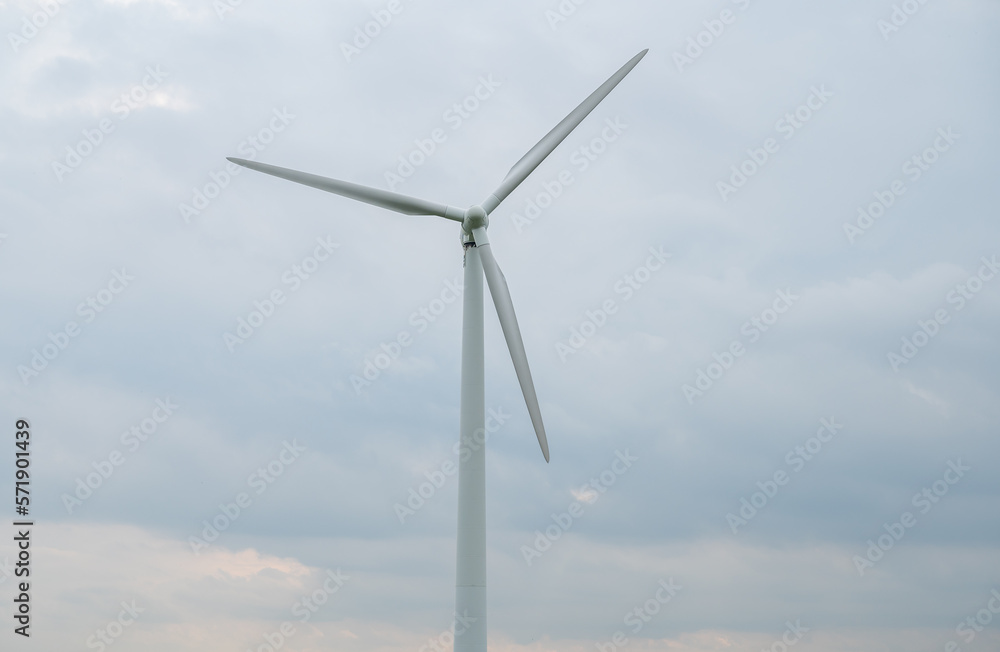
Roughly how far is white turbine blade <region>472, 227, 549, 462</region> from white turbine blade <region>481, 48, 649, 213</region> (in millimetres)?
1987

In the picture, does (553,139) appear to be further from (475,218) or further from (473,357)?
(473,357)

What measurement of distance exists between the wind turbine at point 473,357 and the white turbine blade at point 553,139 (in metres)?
0.05

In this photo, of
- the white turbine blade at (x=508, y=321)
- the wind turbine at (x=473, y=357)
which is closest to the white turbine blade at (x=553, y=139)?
the wind turbine at (x=473, y=357)

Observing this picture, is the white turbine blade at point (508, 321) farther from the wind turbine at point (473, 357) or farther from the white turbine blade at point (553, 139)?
the white turbine blade at point (553, 139)

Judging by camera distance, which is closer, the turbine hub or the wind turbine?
the wind turbine

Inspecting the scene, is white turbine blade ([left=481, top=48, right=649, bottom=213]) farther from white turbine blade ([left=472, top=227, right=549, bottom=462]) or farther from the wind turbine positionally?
white turbine blade ([left=472, top=227, right=549, bottom=462])

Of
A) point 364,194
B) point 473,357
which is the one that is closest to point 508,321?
point 473,357

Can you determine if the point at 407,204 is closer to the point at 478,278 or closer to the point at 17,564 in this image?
the point at 478,278

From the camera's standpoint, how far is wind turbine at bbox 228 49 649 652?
32.3 m

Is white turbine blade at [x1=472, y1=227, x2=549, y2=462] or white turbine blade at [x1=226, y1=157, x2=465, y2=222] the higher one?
white turbine blade at [x1=226, y1=157, x2=465, y2=222]

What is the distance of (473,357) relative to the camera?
34.0m

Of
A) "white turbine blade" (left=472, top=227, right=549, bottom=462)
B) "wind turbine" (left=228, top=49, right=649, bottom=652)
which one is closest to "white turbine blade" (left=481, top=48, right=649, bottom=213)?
"wind turbine" (left=228, top=49, right=649, bottom=652)

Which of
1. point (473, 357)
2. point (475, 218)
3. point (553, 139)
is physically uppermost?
point (553, 139)

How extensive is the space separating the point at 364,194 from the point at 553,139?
317 inches
